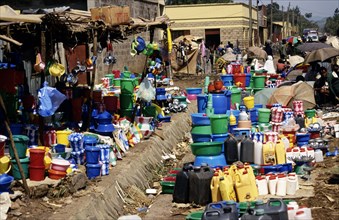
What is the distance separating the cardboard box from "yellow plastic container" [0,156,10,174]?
4.28m

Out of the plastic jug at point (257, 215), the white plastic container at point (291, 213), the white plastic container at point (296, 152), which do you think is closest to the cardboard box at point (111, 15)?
the white plastic container at point (296, 152)

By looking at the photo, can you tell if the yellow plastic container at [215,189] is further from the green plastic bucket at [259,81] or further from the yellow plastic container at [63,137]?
the green plastic bucket at [259,81]

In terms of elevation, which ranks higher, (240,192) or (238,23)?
(238,23)

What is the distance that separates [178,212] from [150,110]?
20.0 feet

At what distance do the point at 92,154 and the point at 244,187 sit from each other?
2562 mm

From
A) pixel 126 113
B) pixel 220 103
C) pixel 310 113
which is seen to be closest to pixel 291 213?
pixel 126 113

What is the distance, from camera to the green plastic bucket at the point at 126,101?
14484 mm

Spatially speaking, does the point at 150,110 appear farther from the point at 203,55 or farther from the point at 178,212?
the point at 203,55

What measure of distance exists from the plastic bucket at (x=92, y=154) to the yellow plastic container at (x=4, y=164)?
1619 mm

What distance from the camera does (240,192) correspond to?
30.7 ft

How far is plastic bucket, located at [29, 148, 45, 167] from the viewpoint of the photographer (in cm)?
924

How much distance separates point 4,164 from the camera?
344 inches

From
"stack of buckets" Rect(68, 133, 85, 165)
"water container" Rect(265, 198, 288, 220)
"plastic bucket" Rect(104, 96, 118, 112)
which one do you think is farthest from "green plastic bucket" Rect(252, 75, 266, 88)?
"water container" Rect(265, 198, 288, 220)

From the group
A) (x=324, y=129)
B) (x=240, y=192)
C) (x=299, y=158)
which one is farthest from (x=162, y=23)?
(x=240, y=192)
